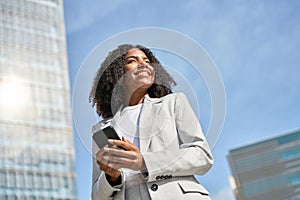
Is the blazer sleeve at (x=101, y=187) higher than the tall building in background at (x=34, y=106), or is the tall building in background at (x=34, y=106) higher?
the blazer sleeve at (x=101, y=187)

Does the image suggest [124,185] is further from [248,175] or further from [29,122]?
[248,175]

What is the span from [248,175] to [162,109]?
62.6 metres

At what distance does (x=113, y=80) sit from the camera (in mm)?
1678

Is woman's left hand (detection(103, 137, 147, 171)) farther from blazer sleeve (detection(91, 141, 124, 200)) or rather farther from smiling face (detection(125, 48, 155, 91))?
smiling face (detection(125, 48, 155, 91))

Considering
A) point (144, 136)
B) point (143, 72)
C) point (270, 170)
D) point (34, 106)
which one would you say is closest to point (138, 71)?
point (143, 72)

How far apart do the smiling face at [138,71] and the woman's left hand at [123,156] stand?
24cm

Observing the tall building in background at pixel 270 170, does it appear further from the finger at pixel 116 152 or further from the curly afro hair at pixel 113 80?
the finger at pixel 116 152

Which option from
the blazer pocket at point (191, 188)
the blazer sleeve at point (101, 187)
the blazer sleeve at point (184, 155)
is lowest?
the blazer pocket at point (191, 188)

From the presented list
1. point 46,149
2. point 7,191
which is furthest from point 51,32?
point 7,191

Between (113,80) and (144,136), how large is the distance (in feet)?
0.61

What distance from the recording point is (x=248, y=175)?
63125 mm

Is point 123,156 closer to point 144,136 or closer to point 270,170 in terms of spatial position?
point 144,136

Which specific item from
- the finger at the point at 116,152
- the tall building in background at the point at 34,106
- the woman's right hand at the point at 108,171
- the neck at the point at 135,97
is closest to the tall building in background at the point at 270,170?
the tall building in background at the point at 34,106

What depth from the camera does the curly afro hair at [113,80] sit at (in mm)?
1668
